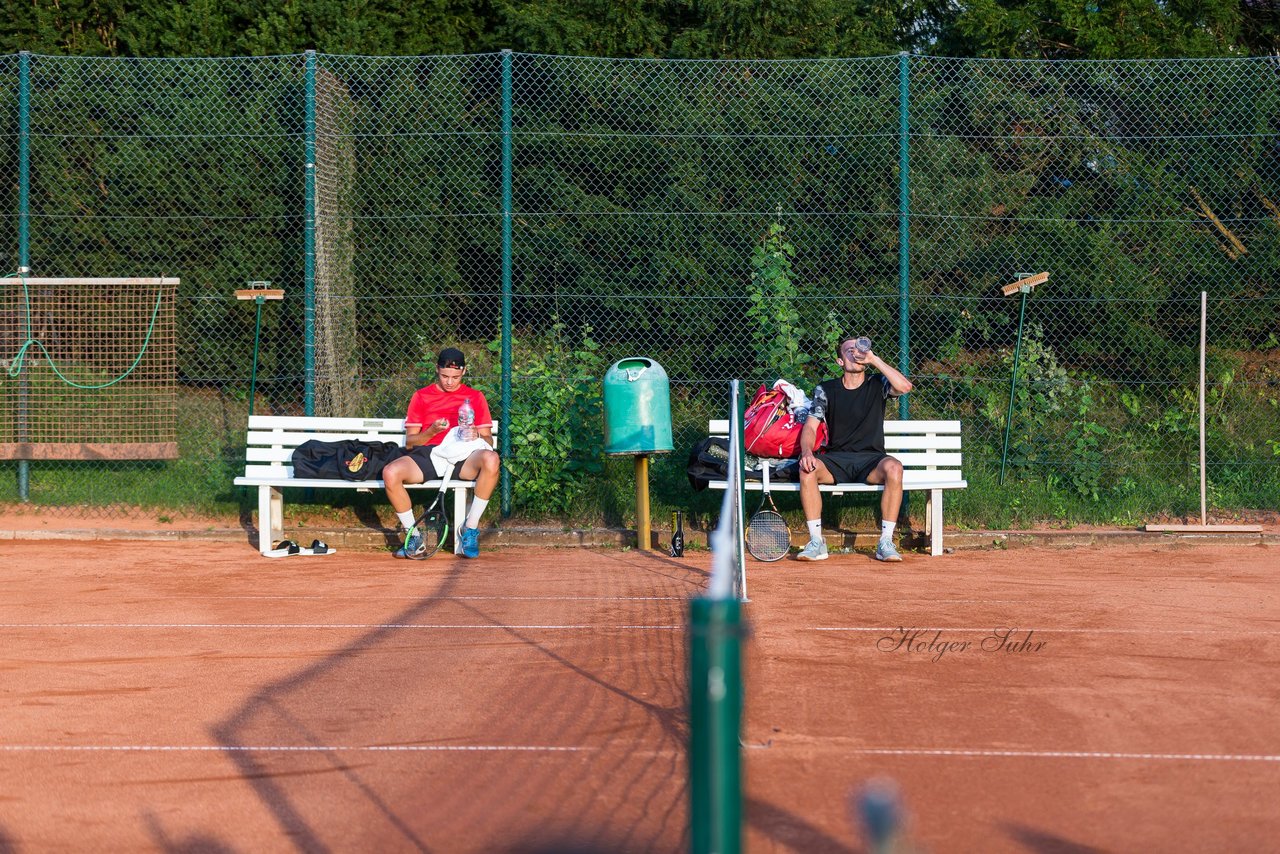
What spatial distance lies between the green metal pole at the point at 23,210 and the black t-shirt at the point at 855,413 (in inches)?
256

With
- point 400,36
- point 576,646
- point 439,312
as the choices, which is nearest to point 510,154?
point 439,312

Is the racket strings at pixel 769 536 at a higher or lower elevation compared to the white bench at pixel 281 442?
lower

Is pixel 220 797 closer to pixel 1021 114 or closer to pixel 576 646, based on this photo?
pixel 576 646

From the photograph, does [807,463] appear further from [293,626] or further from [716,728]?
[716,728]

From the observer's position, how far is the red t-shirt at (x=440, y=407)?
10570mm

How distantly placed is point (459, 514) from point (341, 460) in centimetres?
97

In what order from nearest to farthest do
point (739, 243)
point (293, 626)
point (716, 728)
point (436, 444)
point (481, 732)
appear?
point (716, 728)
point (481, 732)
point (293, 626)
point (436, 444)
point (739, 243)

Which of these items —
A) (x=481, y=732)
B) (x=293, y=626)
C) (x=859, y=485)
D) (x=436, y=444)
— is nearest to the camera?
(x=481, y=732)

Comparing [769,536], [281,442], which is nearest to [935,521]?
[769,536]

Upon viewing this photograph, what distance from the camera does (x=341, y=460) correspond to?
10398 mm

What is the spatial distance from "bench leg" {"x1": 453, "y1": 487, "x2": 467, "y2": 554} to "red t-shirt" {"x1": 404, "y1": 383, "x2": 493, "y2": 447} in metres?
0.44

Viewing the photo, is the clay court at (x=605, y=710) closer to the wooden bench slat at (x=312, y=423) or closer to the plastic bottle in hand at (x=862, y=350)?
the plastic bottle in hand at (x=862, y=350)

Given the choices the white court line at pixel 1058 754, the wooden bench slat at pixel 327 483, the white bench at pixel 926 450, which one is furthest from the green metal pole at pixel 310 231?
the white court line at pixel 1058 754

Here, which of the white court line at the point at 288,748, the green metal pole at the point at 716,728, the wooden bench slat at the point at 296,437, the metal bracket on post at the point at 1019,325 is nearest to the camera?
the green metal pole at the point at 716,728
